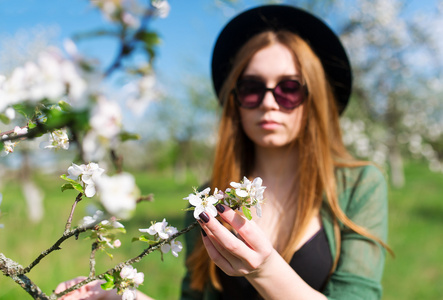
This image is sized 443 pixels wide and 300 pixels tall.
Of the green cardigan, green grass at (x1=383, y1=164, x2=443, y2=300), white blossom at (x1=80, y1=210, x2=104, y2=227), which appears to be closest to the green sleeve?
the green cardigan

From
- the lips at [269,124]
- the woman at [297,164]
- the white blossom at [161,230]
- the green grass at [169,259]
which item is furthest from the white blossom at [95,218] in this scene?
the green grass at [169,259]

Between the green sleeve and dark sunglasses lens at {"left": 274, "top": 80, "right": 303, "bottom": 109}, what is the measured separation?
58cm

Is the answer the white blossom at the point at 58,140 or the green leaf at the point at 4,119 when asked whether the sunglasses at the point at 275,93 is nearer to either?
the white blossom at the point at 58,140

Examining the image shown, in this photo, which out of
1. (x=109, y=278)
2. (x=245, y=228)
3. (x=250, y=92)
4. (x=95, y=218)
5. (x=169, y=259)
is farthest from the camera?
(x=169, y=259)

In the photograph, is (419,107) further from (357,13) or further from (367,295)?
(367,295)

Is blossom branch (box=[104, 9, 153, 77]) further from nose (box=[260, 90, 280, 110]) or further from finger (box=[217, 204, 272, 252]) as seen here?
nose (box=[260, 90, 280, 110])

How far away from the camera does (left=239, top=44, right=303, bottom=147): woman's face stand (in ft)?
7.28

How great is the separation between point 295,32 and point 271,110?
720 mm

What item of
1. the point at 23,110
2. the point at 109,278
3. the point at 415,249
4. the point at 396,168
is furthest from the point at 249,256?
the point at 396,168

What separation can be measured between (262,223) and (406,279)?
16.3 ft

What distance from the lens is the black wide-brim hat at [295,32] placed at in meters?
2.55

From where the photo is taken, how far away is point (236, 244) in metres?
1.23

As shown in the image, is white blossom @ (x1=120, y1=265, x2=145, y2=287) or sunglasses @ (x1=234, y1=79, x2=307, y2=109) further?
sunglasses @ (x1=234, y1=79, x2=307, y2=109)

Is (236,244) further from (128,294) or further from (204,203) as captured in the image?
(128,294)
